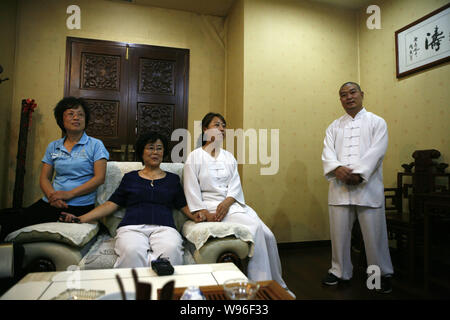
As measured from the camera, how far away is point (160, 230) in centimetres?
179

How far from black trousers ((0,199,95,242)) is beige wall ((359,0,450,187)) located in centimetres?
319

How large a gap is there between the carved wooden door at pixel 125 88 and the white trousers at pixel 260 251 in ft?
6.95

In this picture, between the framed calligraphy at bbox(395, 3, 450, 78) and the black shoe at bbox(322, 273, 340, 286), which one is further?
the framed calligraphy at bbox(395, 3, 450, 78)

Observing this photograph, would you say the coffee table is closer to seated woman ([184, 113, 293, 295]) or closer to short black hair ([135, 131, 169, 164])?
seated woman ([184, 113, 293, 295])

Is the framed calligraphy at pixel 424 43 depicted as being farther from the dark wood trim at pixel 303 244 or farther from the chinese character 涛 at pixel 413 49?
the dark wood trim at pixel 303 244

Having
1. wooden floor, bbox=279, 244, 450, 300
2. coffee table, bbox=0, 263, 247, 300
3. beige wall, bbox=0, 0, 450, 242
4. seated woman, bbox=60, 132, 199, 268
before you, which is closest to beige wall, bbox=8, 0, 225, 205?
beige wall, bbox=0, 0, 450, 242

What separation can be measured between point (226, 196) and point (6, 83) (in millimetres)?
2954

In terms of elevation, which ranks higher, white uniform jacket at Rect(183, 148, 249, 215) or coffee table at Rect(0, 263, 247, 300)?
white uniform jacket at Rect(183, 148, 249, 215)

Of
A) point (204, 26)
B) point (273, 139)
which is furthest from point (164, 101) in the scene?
point (273, 139)

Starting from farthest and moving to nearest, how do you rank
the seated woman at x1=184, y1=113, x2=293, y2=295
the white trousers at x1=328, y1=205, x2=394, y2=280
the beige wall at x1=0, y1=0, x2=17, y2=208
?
the beige wall at x1=0, y1=0, x2=17, y2=208 < the white trousers at x1=328, y1=205, x2=394, y2=280 < the seated woman at x1=184, y1=113, x2=293, y2=295

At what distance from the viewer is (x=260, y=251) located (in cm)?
183

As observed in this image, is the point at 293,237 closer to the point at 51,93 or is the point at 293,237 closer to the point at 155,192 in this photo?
the point at 155,192

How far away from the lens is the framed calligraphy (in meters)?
2.68

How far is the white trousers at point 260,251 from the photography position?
70.1 inches
